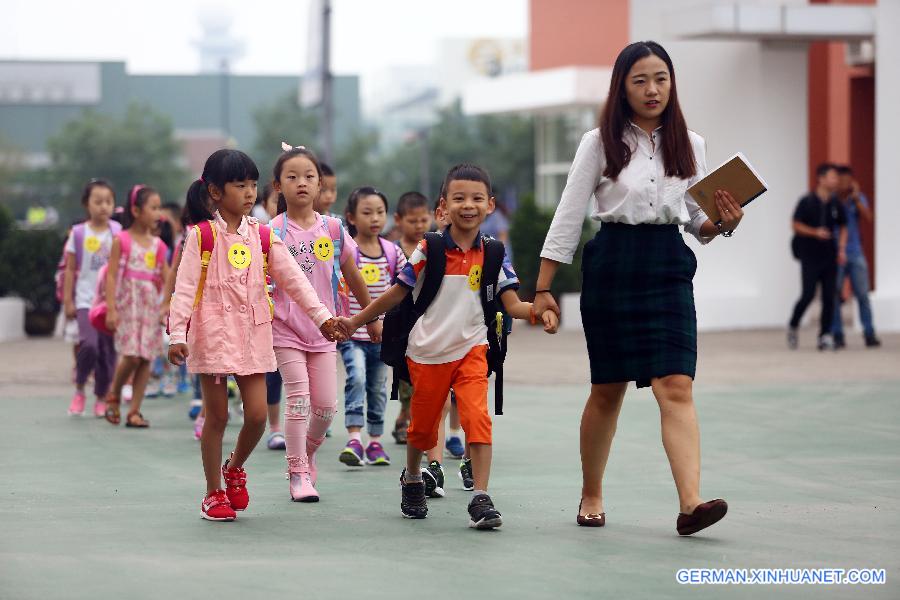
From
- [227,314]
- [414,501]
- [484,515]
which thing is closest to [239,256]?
[227,314]

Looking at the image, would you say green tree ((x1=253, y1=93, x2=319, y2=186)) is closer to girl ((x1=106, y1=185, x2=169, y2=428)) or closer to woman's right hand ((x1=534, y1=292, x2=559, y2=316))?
girl ((x1=106, y1=185, x2=169, y2=428))

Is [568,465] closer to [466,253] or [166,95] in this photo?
[466,253]

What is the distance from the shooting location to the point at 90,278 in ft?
43.0

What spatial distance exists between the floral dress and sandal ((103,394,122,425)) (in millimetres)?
345

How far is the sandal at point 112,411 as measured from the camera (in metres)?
11.8

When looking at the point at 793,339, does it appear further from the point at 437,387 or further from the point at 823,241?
the point at 437,387

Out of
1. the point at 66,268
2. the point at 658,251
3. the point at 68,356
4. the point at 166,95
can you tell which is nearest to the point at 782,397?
the point at 66,268

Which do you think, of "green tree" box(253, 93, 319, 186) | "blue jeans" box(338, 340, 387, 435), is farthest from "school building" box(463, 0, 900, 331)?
"green tree" box(253, 93, 319, 186)

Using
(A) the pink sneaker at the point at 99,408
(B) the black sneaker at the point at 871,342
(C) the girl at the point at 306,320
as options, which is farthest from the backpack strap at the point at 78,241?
(B) the black sneaker at the point at 871,342

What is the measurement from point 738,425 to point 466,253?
14.9ft

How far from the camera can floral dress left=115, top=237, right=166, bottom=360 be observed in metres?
12.0

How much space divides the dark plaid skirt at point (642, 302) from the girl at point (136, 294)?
5.52 m

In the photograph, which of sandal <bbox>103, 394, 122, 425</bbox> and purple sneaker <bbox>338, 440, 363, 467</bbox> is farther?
sandal <bbox>103, 394, 122, 425</bbox>

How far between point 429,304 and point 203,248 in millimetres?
1050
